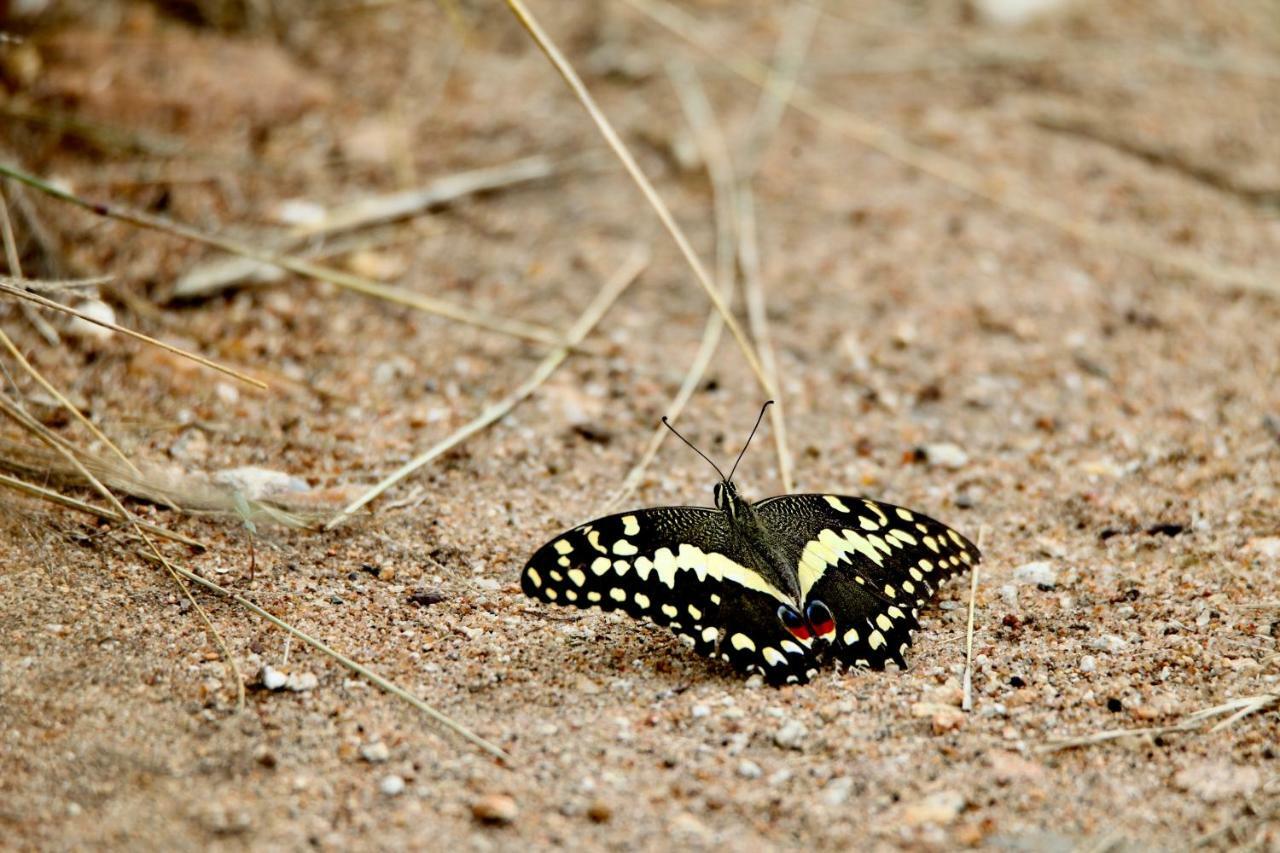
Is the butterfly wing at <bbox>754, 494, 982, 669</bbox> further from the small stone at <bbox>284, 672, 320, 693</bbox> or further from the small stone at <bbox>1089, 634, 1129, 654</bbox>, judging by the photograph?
the small stone at <bbox>284, 672, 320, 693</bbox>

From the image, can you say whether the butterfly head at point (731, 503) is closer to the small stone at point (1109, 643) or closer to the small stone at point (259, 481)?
the small stone at point (1109, 643)

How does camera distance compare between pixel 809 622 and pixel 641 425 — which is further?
pixel 641 425

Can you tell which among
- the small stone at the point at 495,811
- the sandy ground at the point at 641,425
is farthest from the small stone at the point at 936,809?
the small stone at the point at 495,811

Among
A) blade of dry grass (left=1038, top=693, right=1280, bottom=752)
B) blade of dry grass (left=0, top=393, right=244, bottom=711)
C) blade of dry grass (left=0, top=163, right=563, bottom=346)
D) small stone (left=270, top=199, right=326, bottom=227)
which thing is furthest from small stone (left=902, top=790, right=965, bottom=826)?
small stone (left=270, top=199, right=326, bottom=227)

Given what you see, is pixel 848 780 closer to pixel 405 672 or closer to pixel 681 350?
pixel 405 672

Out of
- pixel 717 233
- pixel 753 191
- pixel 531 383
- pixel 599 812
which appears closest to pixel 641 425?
pixel 531 383

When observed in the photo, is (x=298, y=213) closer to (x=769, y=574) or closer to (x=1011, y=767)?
(x=769, y=574)

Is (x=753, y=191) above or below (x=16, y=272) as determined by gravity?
above
